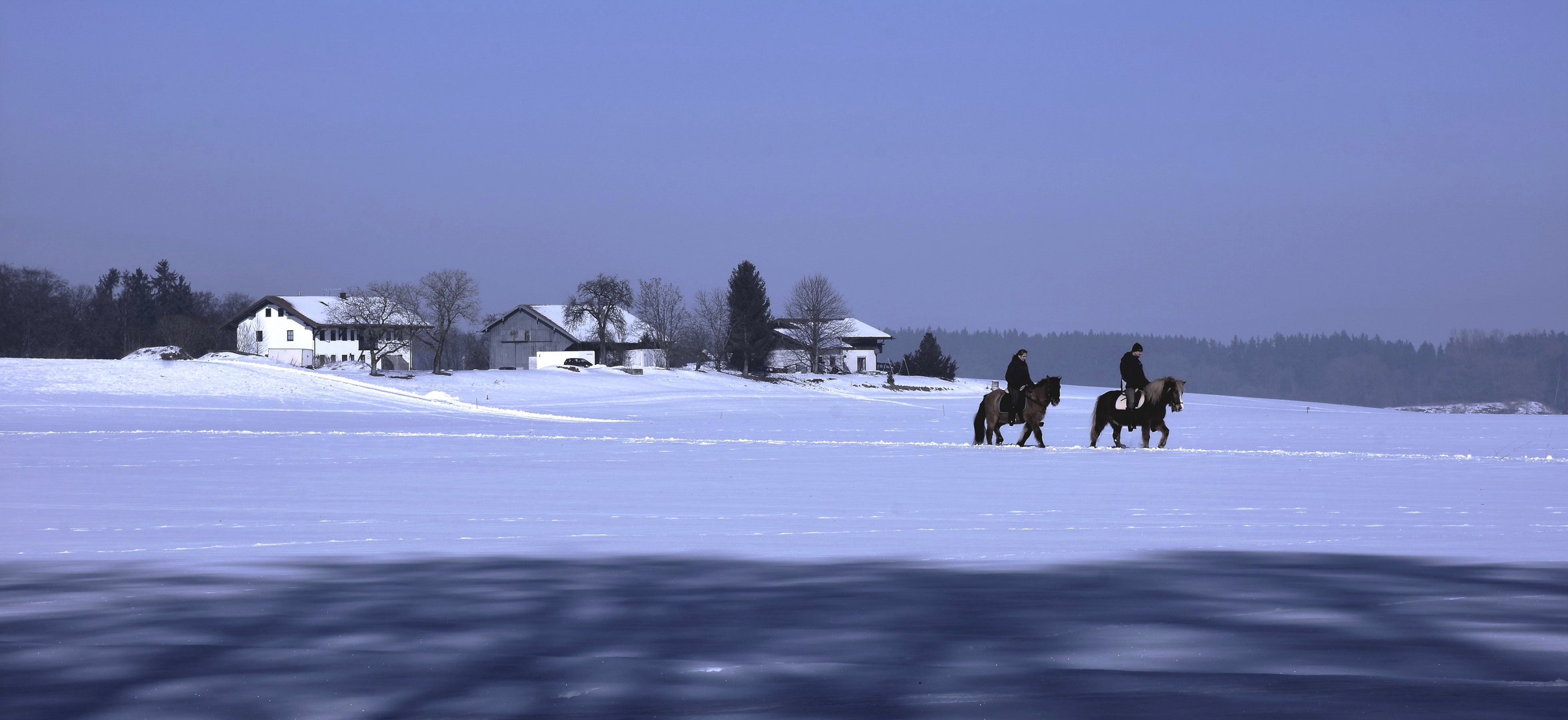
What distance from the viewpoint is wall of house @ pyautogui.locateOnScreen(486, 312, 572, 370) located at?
109m

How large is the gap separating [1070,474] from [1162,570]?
9.19m

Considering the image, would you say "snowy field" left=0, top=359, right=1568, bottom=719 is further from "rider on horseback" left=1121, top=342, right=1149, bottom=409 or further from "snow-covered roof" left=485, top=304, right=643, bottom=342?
"snow-covered roof" left=485, top=304, right=643, bottom=342

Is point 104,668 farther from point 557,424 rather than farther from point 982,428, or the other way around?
point 557,424

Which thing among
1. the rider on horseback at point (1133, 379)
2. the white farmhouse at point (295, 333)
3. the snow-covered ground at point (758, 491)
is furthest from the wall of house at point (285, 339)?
the rider on horseback at point (1133, 379)

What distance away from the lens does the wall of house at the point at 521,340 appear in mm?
109188

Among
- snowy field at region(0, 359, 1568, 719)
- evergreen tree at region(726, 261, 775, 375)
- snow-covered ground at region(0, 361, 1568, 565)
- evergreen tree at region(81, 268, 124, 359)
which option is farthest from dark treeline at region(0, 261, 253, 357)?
snowy field at region(0, 359, 1568, 719)

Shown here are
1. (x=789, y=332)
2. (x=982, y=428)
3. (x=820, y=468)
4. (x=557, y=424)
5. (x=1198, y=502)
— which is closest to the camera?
(x=1198, y=502)

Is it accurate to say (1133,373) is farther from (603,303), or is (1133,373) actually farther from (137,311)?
(137,311)

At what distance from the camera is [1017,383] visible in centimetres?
2466

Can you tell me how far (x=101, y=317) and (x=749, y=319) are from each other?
63.5 meters

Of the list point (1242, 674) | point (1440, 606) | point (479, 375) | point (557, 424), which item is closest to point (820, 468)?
point (1440, 606)

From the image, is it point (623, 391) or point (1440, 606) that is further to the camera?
point (623, 391)

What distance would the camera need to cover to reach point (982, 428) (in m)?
26.1

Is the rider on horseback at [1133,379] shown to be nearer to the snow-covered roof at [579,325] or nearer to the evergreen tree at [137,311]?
the snow-covered roof at [579,325]
